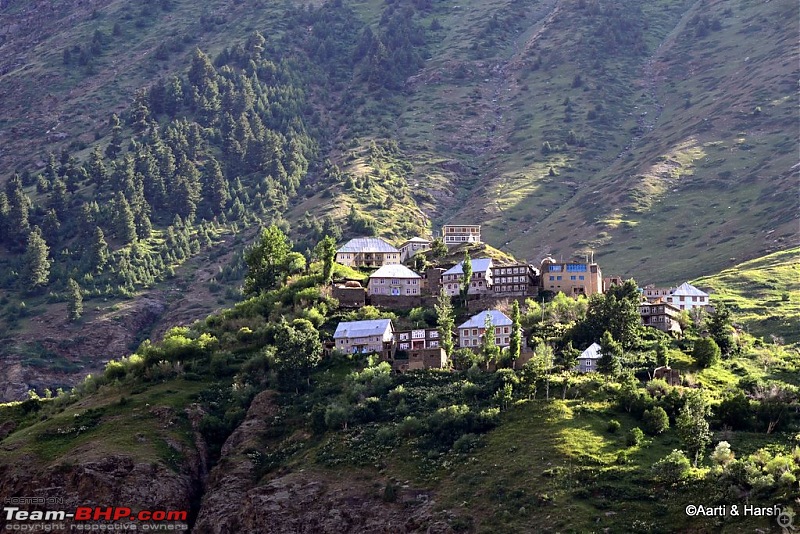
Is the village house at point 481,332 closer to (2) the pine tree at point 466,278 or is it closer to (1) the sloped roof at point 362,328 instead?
(1) the sloped roof at point 362,328

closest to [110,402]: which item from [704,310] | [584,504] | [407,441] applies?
[407,441]

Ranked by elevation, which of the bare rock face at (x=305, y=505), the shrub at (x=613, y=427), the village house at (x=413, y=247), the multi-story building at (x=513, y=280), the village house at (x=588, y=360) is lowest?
the bare rock face at (x=305, y=505)

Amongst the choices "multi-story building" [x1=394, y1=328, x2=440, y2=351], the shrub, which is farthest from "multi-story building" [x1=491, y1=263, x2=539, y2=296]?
the shrub

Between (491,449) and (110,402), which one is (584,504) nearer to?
(491,449)

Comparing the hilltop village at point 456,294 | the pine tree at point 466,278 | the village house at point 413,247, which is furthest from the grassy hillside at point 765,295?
the village house at point 413,247

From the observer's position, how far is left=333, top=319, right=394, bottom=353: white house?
457ft

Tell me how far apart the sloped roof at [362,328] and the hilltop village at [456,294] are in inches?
4.8

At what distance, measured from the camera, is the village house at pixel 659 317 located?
147375mm

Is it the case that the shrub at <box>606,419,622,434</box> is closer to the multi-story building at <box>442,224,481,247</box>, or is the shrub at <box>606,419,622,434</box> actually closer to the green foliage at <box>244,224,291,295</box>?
the green foliage at <box>244,224,291,295</box>

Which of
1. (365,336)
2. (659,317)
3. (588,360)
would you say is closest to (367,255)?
(365,336)

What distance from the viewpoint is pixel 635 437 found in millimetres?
111812

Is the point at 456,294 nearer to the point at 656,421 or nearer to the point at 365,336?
the point at 365,336

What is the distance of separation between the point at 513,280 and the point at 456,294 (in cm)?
806

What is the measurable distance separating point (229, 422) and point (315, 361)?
517 inches
